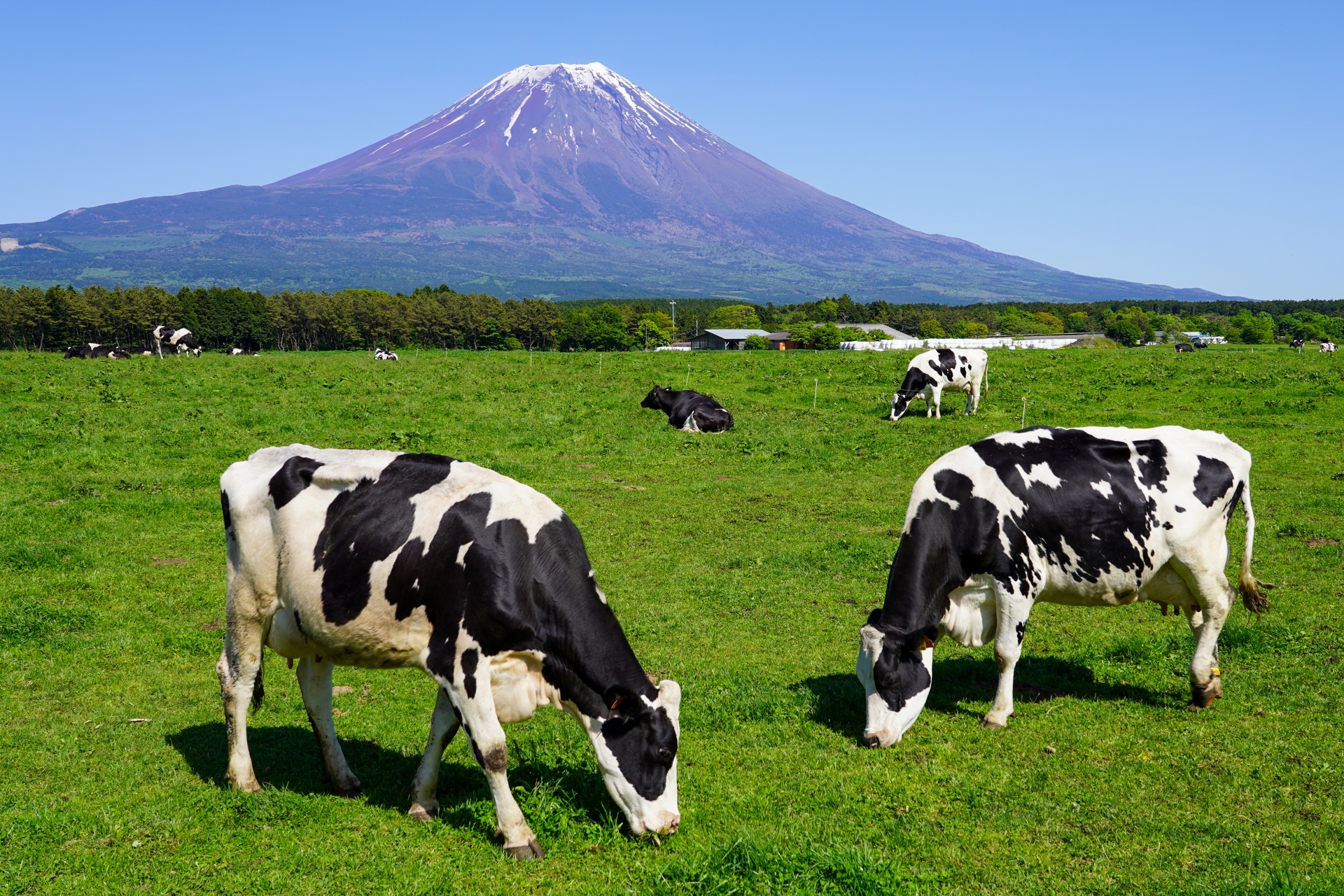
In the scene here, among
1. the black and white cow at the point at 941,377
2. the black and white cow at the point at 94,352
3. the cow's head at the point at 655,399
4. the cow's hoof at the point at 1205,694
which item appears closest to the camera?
the cow's hoof at the point at 1205,694

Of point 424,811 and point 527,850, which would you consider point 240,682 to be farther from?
point 527,850

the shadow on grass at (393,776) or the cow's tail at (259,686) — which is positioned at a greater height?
the cow's tail at (259,686)

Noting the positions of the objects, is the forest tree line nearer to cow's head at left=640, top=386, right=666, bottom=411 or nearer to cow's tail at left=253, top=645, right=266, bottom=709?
cow's head at left=640, top=386, right=666, bottom=411

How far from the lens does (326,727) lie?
6930 millimetres

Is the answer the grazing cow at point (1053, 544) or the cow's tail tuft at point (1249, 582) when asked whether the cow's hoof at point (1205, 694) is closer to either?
the grazing cow at point (1053, 544)

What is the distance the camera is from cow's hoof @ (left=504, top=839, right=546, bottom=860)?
6.00 metres

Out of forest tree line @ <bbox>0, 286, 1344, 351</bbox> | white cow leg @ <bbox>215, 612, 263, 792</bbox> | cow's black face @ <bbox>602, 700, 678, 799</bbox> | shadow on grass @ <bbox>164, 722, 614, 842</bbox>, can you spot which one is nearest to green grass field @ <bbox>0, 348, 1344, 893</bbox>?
shadow on grass @ <bbox>164, 722, 614, 842</bbox>

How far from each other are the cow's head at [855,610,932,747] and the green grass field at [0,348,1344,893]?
238mm

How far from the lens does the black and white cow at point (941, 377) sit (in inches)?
1078

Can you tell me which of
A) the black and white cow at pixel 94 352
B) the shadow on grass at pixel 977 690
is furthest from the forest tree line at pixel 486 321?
the shadow on grass at pixel 977 690

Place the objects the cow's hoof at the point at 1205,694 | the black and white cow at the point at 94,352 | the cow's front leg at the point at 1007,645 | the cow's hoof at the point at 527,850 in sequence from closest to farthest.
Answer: the cow's hoof at the point at 527,850, the cow's front leg at the point at 1007,645, the cow's hoof at the point at 1205,694, the black and white cow at the point at 94,352

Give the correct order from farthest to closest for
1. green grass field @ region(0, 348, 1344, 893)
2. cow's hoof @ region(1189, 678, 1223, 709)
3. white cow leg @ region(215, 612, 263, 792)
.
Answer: cow's hoof @ region(1189, 678, 1223, 709) → white cow leg @ region(215, 612, 263, 792) → green grass field @ region(0, 348, 1344, 893)

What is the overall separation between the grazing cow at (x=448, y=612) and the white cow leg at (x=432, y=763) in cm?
1

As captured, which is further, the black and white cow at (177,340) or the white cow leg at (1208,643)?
the black and white cow at (177,340)
